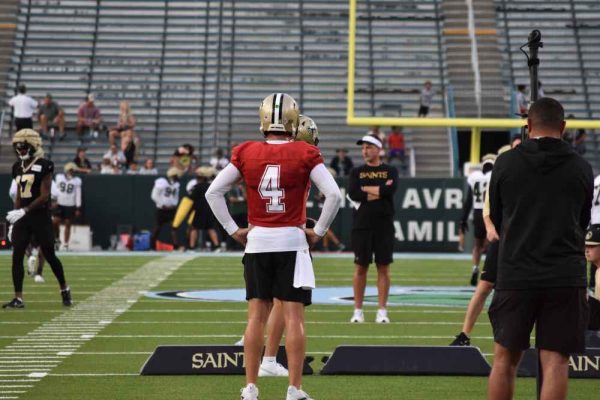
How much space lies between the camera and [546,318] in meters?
6.06

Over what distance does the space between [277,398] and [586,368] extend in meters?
2.03

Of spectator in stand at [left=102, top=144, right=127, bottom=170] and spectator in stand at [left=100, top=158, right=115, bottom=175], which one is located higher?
spectator in stand at [left=102, top=144, right=127, bottom=170]

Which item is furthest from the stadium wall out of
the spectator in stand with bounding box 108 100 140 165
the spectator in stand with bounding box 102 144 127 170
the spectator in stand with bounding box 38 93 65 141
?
the spectator in stand with bounding box 38 93 65 141

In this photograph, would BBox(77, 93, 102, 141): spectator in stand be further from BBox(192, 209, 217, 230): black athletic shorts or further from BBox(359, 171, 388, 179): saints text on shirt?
BBox(359, 171, 388, 179): saints text on shirt

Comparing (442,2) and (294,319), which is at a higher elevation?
(442,2)

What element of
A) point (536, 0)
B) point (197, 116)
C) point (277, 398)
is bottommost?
point (277, 398)

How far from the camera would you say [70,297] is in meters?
14.3

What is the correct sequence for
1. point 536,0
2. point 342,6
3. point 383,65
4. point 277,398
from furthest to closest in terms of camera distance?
point 342,6 → point 383,65 → point 536,0 → point 277,398

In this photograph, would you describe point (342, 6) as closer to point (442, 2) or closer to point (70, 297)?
point (442, 2)

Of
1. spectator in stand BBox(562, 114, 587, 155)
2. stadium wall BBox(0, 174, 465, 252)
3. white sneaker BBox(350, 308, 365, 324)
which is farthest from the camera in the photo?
stadium wall BBox(0, 174, 465, 252)

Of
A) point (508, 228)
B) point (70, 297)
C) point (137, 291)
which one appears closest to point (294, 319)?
point (508, 228)

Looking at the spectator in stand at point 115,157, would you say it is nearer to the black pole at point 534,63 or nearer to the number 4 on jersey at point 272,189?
the number 4 on jersey at point 272,189

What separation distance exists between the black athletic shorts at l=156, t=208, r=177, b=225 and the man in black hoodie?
20.0m

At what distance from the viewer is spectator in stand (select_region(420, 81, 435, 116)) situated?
26.2 meters
